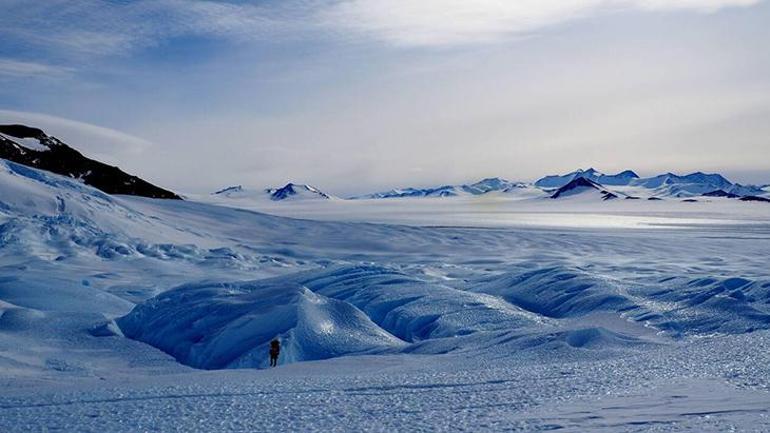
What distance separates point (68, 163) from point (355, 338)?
58192 millimetres

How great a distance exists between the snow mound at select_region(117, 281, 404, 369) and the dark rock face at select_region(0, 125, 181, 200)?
4859 centimetres

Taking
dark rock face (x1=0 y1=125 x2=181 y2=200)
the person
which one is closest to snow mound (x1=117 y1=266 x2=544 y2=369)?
the person

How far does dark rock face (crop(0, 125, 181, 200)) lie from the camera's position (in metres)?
63.3

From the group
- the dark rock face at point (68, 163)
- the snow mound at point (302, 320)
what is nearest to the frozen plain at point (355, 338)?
the snow mound at point (302, 320)

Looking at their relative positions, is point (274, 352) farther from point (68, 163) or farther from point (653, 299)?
point (68, 163)

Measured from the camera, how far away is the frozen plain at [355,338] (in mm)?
8945

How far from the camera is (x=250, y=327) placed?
1711 centimetres

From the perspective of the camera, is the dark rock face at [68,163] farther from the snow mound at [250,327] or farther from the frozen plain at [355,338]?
the snow mound at [250,327]

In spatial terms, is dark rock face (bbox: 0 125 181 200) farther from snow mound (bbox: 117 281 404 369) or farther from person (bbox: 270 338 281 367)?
person (bbox: 270 338 281 367)

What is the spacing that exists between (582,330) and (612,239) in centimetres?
3925

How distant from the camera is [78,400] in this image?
10336 millimetres

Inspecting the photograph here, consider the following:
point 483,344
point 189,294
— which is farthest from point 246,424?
point 189,294

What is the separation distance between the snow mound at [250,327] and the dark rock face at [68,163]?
48.6 metres

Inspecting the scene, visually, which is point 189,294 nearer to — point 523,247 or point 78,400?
point 78,400
